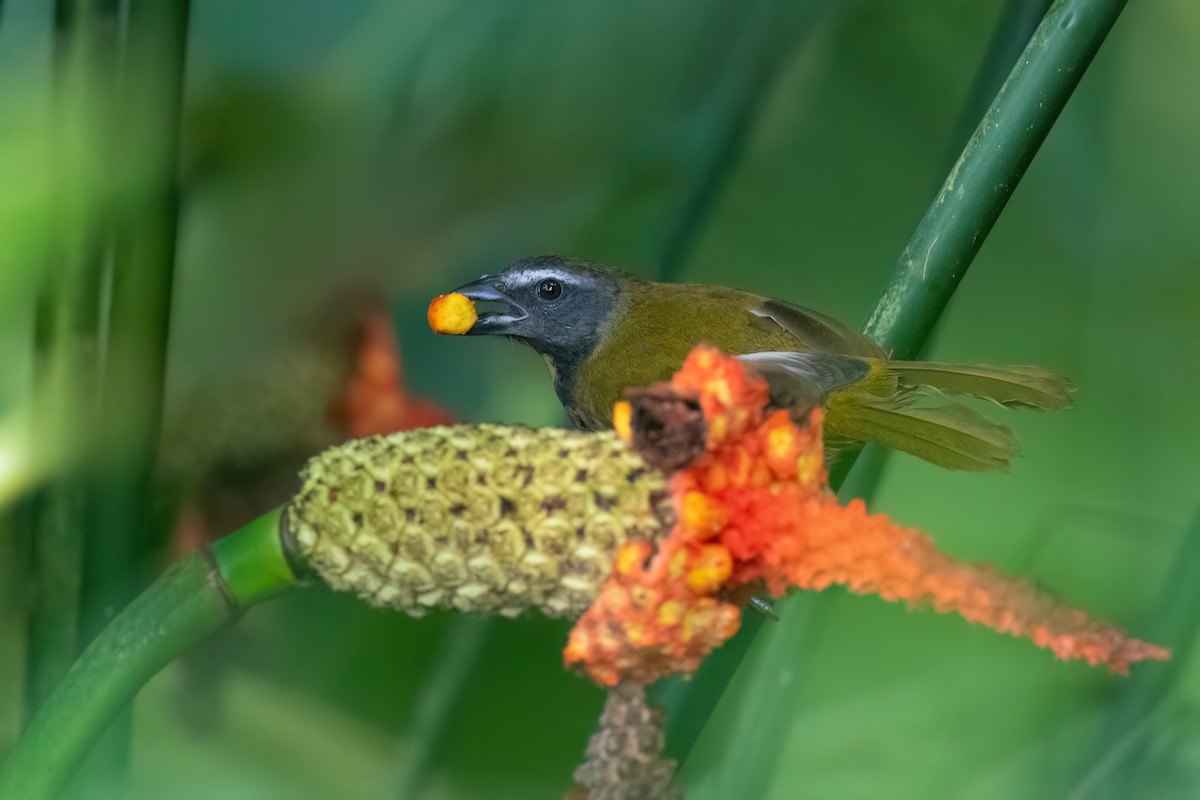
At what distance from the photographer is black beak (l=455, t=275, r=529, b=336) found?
915 millimetres

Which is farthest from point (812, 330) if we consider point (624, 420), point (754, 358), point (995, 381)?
point (624, 420)

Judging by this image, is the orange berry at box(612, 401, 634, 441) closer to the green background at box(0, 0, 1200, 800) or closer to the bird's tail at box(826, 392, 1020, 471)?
the bird's tail at box(826, 392, 1020, 471)

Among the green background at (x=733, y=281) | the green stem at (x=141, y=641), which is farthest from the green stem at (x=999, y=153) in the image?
the green stem at (x=141, y=641)

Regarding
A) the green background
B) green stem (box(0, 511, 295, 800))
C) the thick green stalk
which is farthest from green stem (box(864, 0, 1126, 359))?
green stem (box(0, 511, 295, 800))

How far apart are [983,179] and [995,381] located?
0.14 metres

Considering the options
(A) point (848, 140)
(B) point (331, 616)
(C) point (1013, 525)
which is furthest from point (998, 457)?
(B) point (331, 616)

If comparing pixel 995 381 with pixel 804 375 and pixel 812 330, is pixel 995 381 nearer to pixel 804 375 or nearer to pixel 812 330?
pixel 812 330

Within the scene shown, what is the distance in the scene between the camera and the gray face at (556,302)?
0.95 m

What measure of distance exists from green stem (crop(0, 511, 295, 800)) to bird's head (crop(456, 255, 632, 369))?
0.46 meters

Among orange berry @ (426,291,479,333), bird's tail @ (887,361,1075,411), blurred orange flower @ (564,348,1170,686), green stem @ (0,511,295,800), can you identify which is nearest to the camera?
blurred orange flower @ (564,348,1170,686)

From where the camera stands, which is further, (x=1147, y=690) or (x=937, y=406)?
(x=1147, y=690)

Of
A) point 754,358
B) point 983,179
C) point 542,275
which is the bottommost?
point 542,275

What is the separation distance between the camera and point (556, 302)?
38.5 inches

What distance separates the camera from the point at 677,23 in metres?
1.01
